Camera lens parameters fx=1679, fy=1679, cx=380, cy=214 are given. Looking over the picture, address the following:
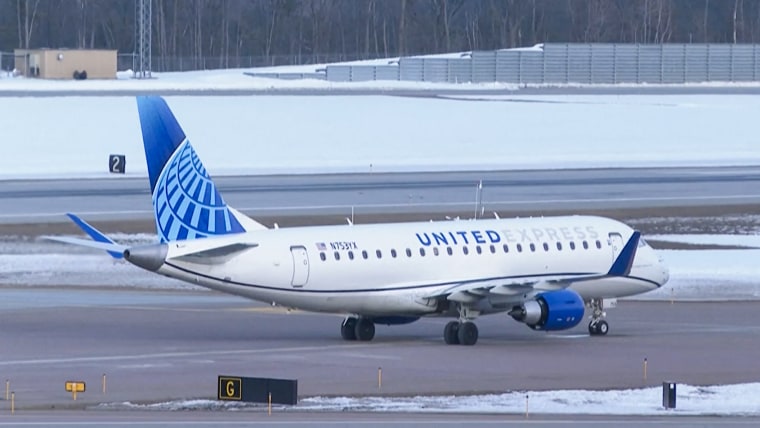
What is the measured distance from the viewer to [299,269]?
3772 centimetres

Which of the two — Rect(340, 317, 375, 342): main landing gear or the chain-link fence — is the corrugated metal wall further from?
Rect(340, 317, 375, 342): main landing gear

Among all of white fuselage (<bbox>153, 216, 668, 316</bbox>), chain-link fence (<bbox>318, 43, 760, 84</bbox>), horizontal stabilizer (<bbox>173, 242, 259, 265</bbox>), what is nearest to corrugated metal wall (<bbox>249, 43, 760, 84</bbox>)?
chain-link fence (<bbox>318, 43, 760, 84</bbox>)

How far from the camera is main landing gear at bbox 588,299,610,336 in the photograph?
4159 cm

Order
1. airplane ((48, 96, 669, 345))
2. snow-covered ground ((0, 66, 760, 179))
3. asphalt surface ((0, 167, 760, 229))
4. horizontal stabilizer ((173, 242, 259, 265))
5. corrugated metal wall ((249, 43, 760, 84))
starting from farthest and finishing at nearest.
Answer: corrugated metal wall ((249, 43, 760, 84)) → snow-covered ground ((0, 66, 760, 179)) → asphalt surface ((0, 167, 760, 229)) → airplane ((48, 96, 669, 345)) → horizontal stabilizer ((173, 242, 259, 265))

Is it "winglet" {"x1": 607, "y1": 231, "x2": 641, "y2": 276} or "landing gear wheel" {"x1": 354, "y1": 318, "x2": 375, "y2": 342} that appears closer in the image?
"winglet" {"x1": 607, "y1": 231, "x2": 641, "y2": 276}

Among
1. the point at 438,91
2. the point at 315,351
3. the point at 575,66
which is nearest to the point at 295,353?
the point at 315,351

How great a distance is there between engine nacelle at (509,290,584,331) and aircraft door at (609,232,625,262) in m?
3.45

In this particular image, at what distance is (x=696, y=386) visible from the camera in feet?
107

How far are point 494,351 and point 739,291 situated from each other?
14973 millimetres

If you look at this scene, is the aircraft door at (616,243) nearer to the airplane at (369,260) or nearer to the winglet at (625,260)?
the airplane at (369,260)

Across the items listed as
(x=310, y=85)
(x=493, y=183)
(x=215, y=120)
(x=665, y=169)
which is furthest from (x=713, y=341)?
(x=310, y=85)

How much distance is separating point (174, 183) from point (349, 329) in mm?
5664

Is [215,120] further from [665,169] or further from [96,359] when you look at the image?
[96,359]

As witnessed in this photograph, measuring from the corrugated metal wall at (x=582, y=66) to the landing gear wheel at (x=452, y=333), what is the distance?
12167 centimetres
